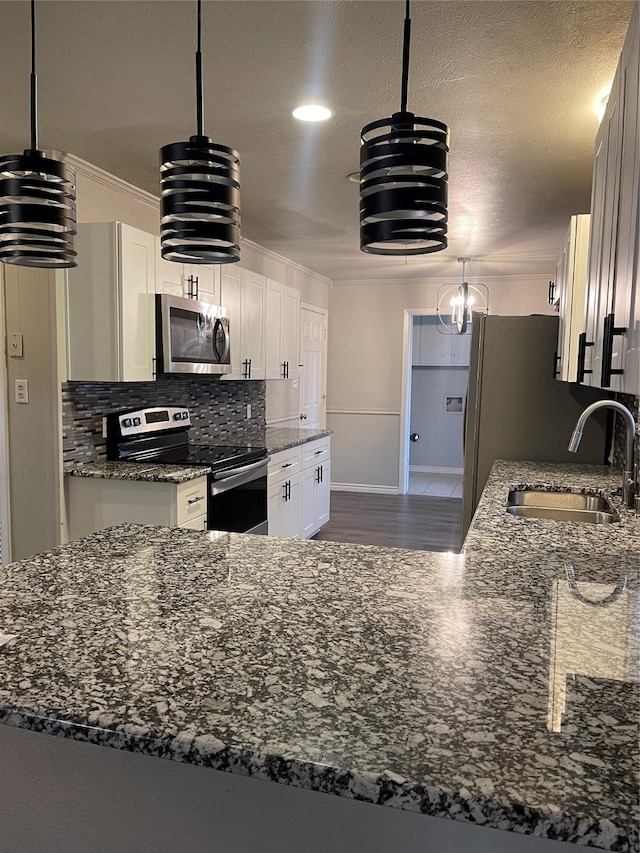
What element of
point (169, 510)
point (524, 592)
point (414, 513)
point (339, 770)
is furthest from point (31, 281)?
point (414, 513)

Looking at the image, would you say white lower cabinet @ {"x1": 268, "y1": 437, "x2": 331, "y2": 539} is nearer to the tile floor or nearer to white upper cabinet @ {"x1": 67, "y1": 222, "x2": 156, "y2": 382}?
white upper cabinet @ {"x1": 67, "y1": 222, "x2": 156, "y2": 382}

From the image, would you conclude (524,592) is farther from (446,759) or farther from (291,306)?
(291,306)

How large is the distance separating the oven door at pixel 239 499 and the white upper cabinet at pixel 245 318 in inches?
28.5

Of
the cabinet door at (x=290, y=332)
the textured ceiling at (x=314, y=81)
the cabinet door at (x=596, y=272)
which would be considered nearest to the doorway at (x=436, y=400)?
the cabinet door at (x=290, y=332)

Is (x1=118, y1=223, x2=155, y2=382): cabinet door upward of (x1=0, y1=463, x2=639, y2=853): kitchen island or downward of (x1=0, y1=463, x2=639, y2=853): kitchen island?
upward

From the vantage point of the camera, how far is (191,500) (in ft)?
10.8

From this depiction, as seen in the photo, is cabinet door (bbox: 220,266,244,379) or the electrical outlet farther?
cabinet door (bbox: 220,266,244,379)

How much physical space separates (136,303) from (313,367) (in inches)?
152

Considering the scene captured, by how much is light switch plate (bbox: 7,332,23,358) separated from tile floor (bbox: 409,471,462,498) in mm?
4984

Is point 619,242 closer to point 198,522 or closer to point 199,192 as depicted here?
point 199,192

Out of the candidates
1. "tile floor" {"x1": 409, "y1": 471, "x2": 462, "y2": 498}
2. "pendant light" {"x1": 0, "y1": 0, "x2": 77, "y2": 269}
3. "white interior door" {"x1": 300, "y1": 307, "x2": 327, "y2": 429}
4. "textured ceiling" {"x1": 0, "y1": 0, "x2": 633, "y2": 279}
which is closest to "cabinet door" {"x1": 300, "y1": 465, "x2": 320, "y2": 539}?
"white interior door" {"x1": 300, "y1": 307, "x2": 327, "y2": 429}

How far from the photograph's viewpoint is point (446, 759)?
30.8 inches

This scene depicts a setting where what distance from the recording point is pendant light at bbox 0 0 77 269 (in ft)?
4.55

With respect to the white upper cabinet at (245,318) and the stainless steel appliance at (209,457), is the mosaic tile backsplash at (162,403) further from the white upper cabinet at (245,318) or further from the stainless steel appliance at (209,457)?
the white upper cabinet at (245,318)
